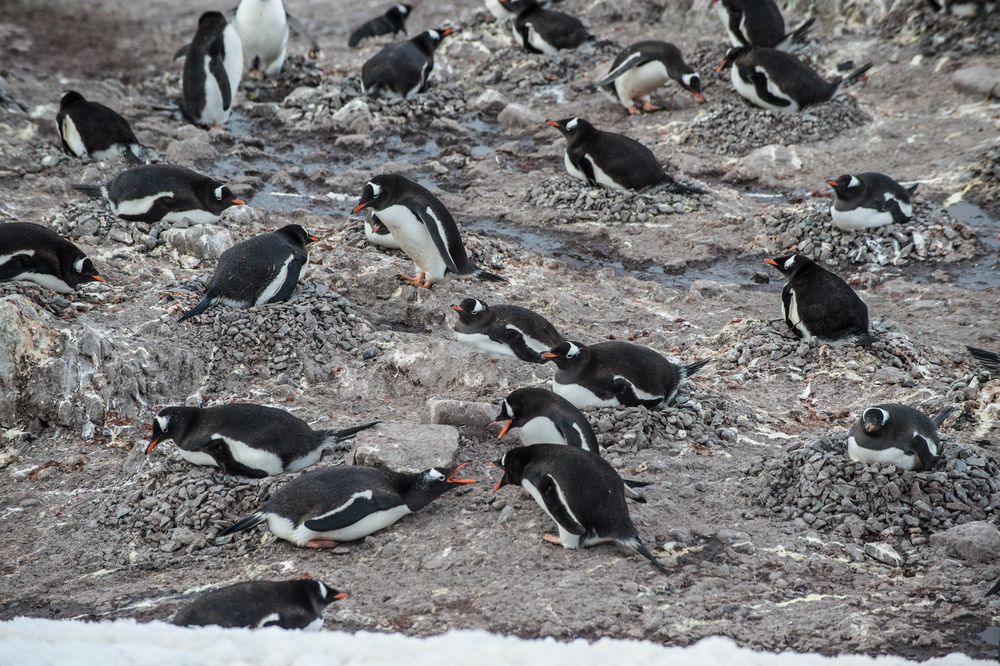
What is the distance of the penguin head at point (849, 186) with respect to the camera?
7617 mm

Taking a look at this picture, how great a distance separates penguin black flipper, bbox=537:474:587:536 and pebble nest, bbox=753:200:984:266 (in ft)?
13.9

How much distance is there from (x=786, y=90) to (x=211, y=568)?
7.25 meters

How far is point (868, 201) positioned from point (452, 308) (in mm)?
3248

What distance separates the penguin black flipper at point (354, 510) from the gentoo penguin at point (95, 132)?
511cm

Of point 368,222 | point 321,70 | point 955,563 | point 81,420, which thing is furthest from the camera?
point 321,70

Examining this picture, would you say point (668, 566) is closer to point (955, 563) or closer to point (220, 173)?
point (955, 563)

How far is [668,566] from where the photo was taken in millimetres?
4145

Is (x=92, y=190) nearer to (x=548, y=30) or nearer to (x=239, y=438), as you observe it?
(x=239, y=438)

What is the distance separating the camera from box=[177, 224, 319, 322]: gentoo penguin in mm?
6082

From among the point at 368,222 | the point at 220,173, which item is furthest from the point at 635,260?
the point at 220,173

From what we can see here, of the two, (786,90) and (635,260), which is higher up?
(786,90)

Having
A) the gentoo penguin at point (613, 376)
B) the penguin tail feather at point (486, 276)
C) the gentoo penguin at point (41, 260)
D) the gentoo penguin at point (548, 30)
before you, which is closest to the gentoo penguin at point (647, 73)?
the gentoo penguin at point (548, 30)

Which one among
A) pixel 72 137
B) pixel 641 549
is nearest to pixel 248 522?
pixel 641 549

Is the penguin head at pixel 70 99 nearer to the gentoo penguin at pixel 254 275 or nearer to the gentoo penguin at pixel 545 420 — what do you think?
the gentoo penguin at pixel 254 275
